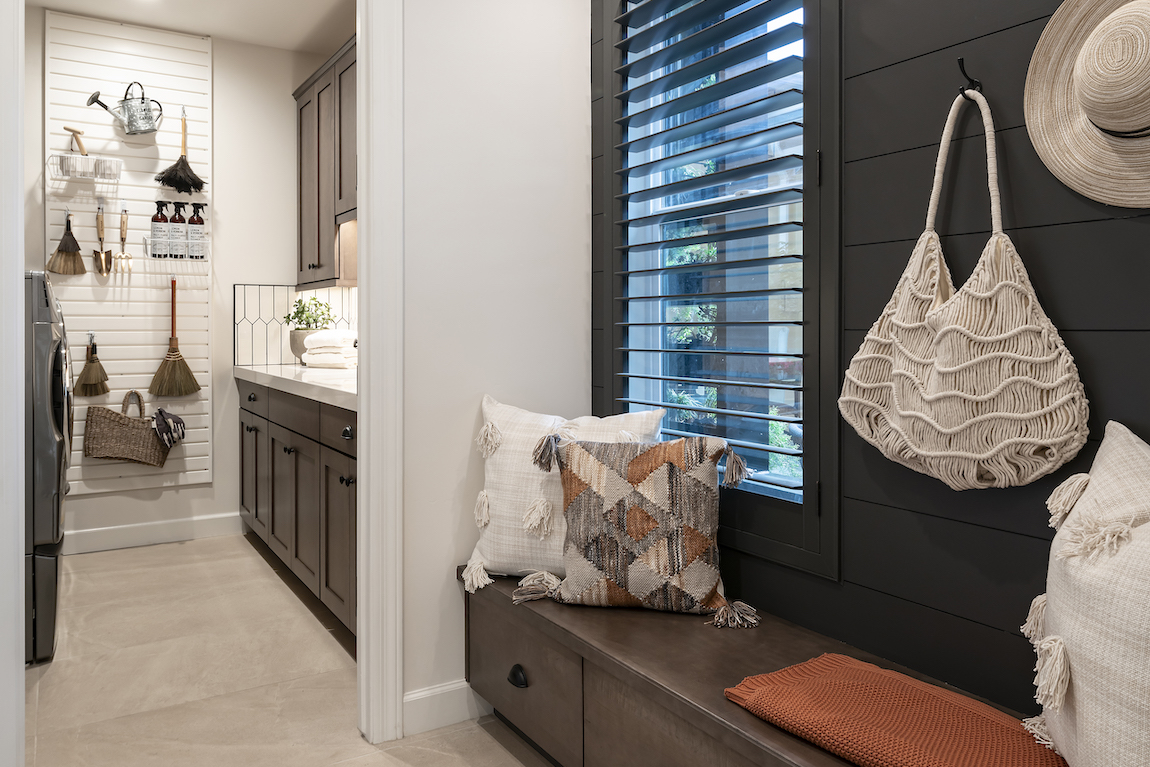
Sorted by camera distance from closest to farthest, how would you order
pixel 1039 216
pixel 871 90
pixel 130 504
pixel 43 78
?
1. pixel 1039 216
2. pixel 871 90
3. pixel 43 78
4. pixel 130 504

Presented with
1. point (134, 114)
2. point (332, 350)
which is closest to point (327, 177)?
point (332, 350)

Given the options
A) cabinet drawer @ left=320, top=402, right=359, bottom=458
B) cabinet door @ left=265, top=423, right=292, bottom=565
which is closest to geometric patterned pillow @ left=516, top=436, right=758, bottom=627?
cabinet drawer @ left=320, top=402, right=359, bottom=458

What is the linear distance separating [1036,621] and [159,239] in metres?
3.96

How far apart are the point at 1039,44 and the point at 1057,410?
579mm

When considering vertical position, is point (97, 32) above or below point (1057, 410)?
above

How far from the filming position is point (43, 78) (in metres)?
3.54

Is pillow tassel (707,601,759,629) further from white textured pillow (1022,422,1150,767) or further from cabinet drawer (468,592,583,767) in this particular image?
white textured pillow (1022,422,1150,767)

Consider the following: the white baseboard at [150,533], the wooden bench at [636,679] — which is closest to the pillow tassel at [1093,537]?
the wooden bench at [636,679]

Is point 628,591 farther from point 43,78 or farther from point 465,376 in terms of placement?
point 43,78

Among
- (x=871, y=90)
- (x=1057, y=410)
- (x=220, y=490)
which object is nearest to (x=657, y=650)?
(x=1057, y=410)

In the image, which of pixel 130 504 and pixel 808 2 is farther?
pixel 130 504

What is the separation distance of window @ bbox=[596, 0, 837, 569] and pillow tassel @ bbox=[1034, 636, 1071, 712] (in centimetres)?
61

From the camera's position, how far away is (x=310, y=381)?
2.83 meters

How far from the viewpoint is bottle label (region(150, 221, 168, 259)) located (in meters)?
3.76
